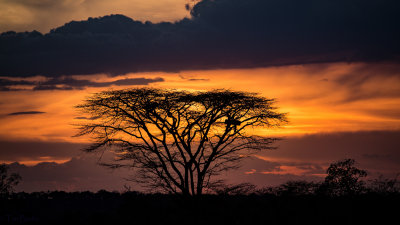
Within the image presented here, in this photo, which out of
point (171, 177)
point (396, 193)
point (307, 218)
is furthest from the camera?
point (171, 177)

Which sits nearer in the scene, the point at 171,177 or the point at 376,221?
the point at 376,221

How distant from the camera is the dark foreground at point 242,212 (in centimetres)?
3023

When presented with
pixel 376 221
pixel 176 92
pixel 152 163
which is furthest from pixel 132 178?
pixel 376 221

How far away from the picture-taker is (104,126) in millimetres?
39500

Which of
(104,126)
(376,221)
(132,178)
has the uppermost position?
(104,126)

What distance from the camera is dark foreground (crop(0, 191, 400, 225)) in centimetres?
3023

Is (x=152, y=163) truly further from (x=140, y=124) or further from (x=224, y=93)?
(x=224, y=93)

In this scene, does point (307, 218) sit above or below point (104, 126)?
below

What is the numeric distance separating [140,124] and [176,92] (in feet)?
11.6

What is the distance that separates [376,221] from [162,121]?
52.6ft

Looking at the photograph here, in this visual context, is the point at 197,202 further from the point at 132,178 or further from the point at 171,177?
the point at 132,178

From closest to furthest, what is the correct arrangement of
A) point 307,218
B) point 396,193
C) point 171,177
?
point 307,218, point 396,193, point 171,177

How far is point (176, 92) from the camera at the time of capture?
128 feet

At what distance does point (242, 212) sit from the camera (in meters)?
31.6
